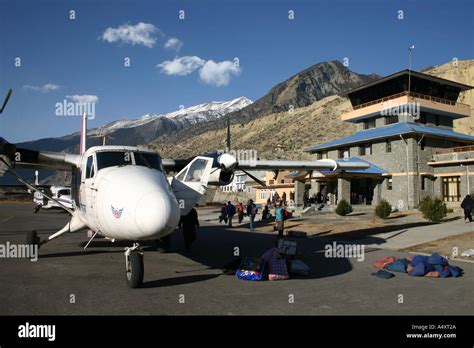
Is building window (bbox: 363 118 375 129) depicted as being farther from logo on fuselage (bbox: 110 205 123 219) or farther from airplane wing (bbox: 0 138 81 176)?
logo on fuselage (bbox: 110 205 123 219)

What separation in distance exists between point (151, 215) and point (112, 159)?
3.29 meters

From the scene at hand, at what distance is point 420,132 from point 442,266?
96.2 ft

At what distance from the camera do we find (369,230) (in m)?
22.3

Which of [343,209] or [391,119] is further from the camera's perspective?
[391,119]

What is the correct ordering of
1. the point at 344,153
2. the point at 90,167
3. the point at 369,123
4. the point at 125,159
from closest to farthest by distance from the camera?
1. the point at 125,159
2. the point at 90,167
3. the point at 344,153
4. the point at 369,123

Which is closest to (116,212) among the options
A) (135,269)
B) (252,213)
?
(135,269)

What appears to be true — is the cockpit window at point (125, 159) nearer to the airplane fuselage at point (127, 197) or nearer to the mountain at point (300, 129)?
the airplane fuselage at point (127, 197)

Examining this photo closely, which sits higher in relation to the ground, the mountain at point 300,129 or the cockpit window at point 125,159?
the mountain at point 300,129

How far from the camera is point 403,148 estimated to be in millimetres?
37875

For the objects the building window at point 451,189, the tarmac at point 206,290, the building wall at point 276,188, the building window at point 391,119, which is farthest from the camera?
the building wall at point 276,188

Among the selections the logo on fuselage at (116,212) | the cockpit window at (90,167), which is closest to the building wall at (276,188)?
the cockpit window at (90,167)

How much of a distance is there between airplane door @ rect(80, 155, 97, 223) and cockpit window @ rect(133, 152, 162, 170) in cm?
117

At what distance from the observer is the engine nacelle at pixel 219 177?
13889mm

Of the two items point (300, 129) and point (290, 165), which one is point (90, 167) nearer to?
point (290, 165)
